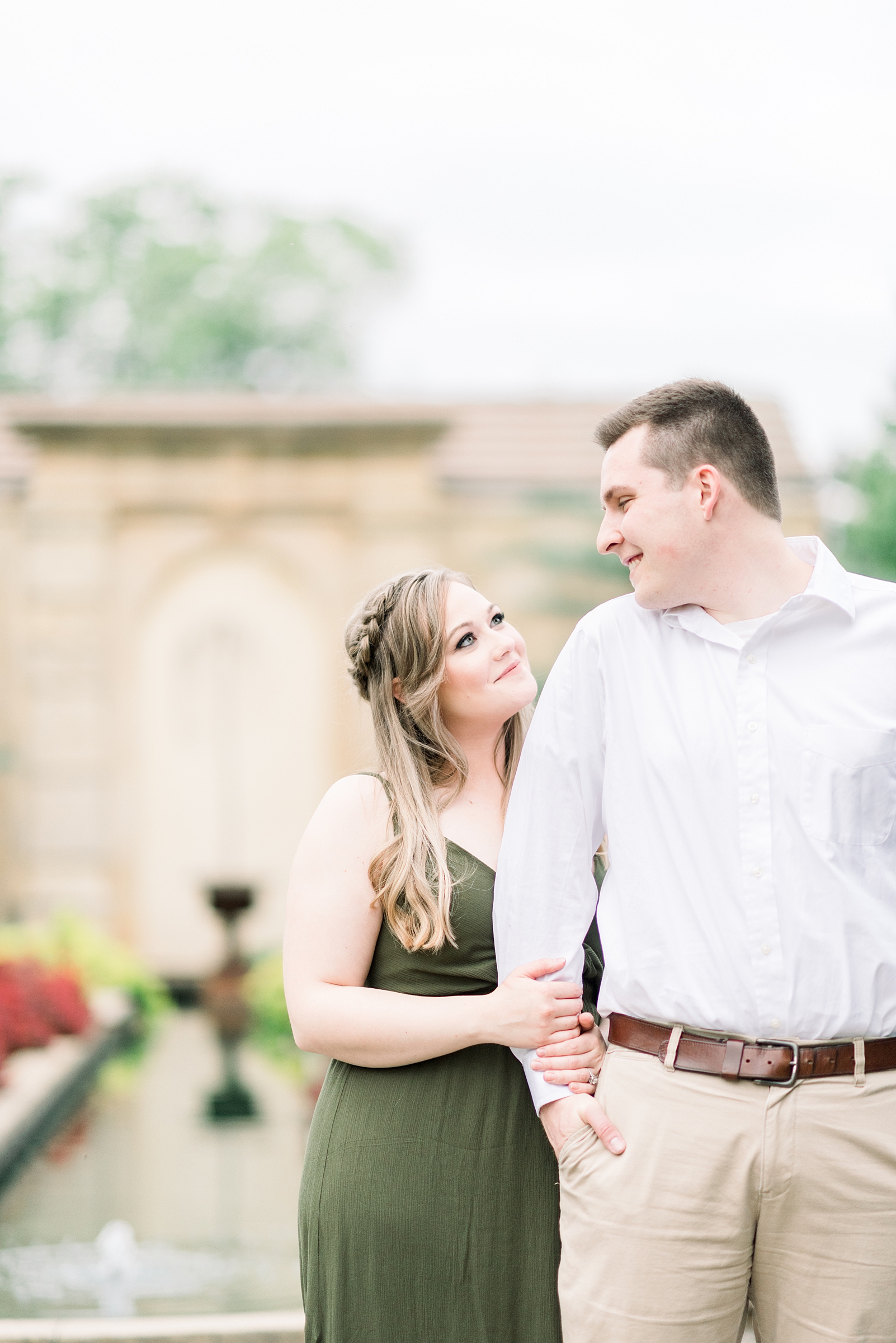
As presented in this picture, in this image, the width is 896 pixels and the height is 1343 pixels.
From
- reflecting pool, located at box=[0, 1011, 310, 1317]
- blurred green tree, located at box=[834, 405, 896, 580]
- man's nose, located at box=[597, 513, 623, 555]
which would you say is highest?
blurred green tree, located at box=[834, 405, 896, 580]

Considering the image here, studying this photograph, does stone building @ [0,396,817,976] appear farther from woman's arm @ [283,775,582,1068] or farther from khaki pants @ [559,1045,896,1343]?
khaki pants @ [559,1045,896,1343]

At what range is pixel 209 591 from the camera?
41.2 feet

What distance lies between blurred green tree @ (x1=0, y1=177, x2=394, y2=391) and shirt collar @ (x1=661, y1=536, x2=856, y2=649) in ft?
55.4

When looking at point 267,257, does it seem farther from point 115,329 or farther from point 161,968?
point 161,968

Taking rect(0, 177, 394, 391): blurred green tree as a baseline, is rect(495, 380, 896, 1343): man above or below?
below

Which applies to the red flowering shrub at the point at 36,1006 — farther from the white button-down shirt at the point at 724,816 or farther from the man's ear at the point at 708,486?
the man's ear at the point at 708,486

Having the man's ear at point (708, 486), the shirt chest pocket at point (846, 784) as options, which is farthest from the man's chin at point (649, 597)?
the shirt chest pocket at point (846, 784)

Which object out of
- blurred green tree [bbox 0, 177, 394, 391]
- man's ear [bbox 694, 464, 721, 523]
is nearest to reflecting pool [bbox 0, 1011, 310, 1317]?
man's ear [bbox 694, 464, 721, 523]

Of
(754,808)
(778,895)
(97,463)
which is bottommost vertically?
(778,895)

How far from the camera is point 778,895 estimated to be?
1972 millimetres

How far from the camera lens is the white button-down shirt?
1965 millimetres

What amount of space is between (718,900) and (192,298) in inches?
712

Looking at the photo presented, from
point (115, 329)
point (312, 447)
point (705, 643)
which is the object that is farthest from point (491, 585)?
point (705, 643)

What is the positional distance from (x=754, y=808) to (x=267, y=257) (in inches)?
717
